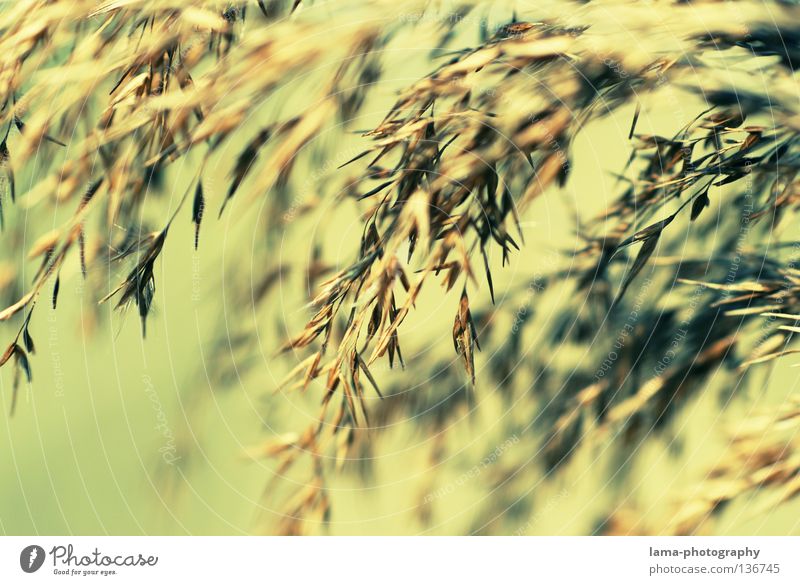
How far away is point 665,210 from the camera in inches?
35.6

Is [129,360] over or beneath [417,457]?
over

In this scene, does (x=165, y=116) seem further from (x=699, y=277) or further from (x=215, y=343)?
(x=699, y=277)

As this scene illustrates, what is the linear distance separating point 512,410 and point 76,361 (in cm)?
59
